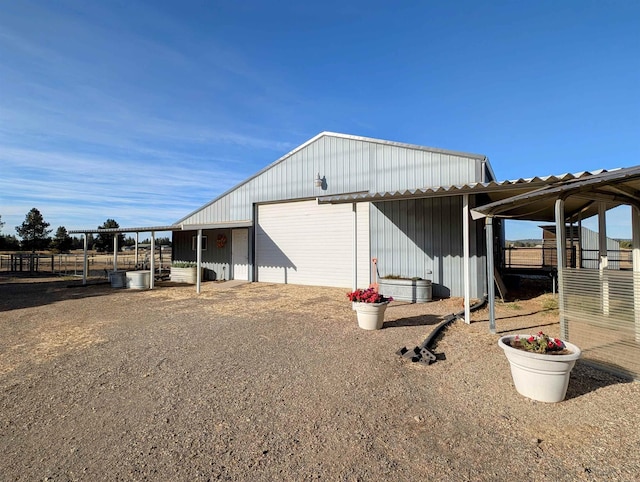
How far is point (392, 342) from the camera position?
16.9 ft

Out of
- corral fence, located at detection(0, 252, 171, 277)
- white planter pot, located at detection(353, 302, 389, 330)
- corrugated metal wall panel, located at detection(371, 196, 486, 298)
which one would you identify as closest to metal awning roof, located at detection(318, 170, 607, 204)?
corrugated metal wall panel, located at detection(371, 196, 486, 298)

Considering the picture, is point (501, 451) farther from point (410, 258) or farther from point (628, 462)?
point (410, 258)

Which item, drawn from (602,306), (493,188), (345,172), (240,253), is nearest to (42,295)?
(240,253)

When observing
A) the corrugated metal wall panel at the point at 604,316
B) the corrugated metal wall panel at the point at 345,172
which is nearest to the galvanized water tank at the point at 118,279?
the corrugated metal wall panel at the point at 345,172

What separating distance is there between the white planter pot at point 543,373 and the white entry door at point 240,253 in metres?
12.1

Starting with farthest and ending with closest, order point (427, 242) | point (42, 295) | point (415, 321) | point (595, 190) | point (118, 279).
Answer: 1. point (118, 279)
2. point (42, 295)
3. point (427, 242)
4. point (415, 321)
5. point (595, 190)

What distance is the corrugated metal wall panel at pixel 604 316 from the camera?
366 centimetres

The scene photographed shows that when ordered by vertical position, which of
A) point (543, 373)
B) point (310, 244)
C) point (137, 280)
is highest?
point (310, 244)

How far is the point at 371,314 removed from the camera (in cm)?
577

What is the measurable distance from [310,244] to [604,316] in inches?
375

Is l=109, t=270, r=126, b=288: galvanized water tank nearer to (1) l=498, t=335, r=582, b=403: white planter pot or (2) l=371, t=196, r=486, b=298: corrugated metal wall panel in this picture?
(2) l=371, t=196, r=486, b=298: corrugated metal wall panel

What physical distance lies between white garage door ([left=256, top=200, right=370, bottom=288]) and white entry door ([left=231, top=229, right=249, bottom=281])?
23.7 inches

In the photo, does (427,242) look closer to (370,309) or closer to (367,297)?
(367,297)

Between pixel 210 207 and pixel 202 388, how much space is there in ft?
42.1
